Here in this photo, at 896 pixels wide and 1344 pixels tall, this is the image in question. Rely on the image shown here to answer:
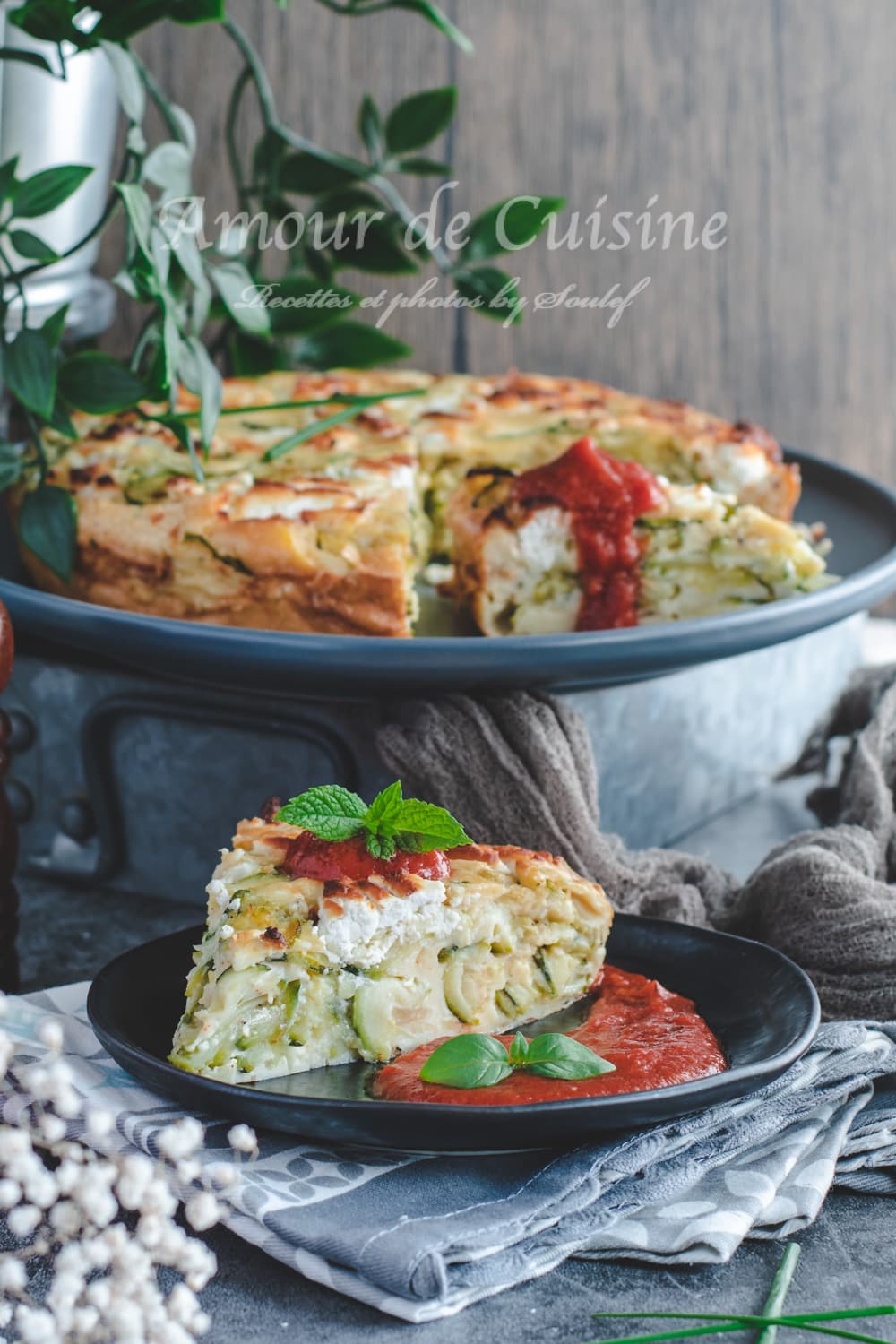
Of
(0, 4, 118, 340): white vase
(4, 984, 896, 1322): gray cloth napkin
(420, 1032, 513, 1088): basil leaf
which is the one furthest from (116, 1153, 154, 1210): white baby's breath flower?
(0, 4, 118, 340): white vase

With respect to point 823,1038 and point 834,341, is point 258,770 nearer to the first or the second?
point 823,1038

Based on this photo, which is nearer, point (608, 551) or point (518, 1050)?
point (518, 1050)

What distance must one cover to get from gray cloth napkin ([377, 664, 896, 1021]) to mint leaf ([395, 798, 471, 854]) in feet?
1.55

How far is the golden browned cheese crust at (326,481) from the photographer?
2332 mm

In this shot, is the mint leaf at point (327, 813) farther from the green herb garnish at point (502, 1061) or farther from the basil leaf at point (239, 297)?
the basil leaf at point (239, 297)

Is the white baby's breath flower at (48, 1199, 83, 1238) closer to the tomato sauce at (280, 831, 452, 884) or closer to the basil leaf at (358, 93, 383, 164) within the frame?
the tomato sauce at (280, 831, 452, 884)

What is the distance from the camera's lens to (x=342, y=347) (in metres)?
3.19

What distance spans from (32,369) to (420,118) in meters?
1.31

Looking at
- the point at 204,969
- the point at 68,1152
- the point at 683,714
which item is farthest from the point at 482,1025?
the point at 683,714

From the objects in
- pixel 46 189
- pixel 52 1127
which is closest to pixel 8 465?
pixel 46 189

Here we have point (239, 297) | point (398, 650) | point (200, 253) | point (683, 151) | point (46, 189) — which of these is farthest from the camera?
point (683, 151)

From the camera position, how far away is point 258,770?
2.28 metres

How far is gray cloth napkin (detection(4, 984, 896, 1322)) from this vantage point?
142 cm

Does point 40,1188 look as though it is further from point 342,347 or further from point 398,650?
point 342,347
